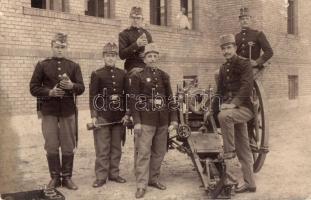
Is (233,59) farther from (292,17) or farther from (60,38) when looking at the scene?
(292,17)

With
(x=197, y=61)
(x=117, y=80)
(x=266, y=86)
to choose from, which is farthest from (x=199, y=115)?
(x=266, y=86)

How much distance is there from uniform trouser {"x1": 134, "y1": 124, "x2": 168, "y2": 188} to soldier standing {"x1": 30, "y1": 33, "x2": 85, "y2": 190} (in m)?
0.81

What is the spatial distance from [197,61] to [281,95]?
10.4 ft

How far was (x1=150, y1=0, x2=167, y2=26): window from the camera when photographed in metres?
12.0

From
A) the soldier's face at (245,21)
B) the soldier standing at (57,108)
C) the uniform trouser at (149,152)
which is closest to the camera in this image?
the uniform trouser at (149,152)

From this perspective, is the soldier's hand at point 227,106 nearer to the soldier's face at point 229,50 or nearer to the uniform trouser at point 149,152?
the soldier's face at point 229,50

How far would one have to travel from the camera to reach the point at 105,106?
215 inches

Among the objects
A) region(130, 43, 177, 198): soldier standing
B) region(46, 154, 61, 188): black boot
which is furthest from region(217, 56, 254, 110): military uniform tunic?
region(46, 154, 61, 188): black boot

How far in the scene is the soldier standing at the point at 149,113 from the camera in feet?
16.7

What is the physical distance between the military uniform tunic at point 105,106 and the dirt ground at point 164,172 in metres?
0.32

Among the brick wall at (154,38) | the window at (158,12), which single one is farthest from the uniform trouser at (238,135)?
the window at (158,12)

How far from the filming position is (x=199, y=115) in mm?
5828

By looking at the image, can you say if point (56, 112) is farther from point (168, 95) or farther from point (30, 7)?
point (30, 7)

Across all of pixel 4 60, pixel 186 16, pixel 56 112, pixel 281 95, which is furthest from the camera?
pixel 281 95
